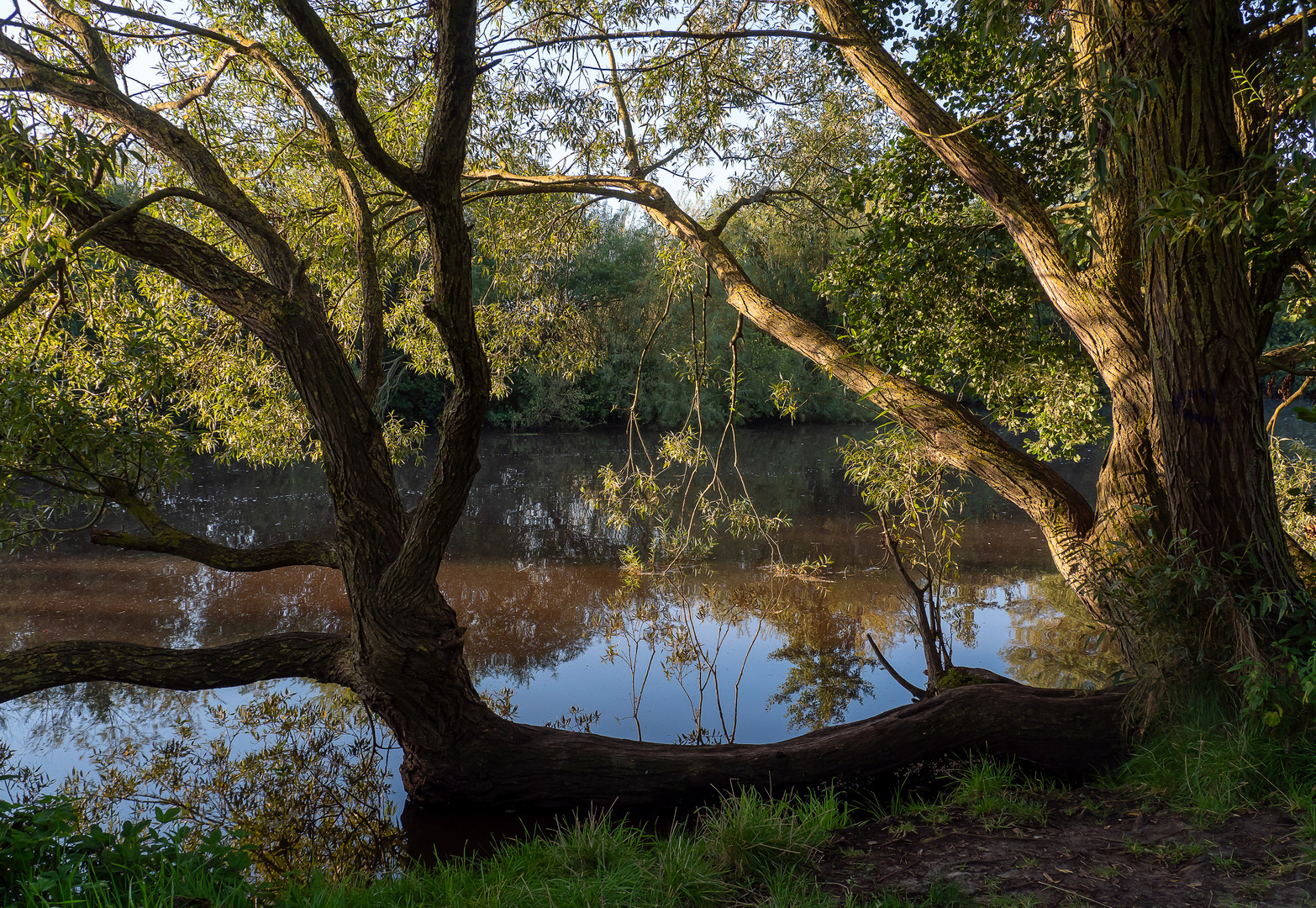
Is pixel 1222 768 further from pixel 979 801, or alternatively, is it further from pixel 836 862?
pixel 836 862

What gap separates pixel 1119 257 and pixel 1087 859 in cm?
270

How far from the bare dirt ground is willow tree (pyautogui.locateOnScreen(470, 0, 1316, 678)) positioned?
31.5 inches

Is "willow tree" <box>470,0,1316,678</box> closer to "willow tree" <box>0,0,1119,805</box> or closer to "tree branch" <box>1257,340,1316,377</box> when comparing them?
"tree branch" <box>1257,340,1316,377</box>

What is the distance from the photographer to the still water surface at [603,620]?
546 cm

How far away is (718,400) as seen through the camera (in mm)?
22203

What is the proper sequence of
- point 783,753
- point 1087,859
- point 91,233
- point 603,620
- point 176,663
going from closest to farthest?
point 1087,859 < point 91,233 < point 783,753 < point 176,663 < point 603,620

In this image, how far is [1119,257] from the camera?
3795 millimetres

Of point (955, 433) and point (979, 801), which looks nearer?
point (979, 801)

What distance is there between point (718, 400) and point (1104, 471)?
1836 cm

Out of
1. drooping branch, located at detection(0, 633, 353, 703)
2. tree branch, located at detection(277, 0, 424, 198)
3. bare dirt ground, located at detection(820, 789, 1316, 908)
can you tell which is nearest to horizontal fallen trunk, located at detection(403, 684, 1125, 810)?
bare dirt ground, located at detection(820, 789, 1316, 908)

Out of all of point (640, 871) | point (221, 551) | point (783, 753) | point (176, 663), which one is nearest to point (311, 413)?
point (221, 551)

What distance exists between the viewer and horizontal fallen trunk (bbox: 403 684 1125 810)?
3521 mm

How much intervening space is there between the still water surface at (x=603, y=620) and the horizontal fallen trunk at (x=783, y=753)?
134cm

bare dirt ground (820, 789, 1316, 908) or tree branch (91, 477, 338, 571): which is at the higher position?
tree branch (91, 477, 338, 571)
